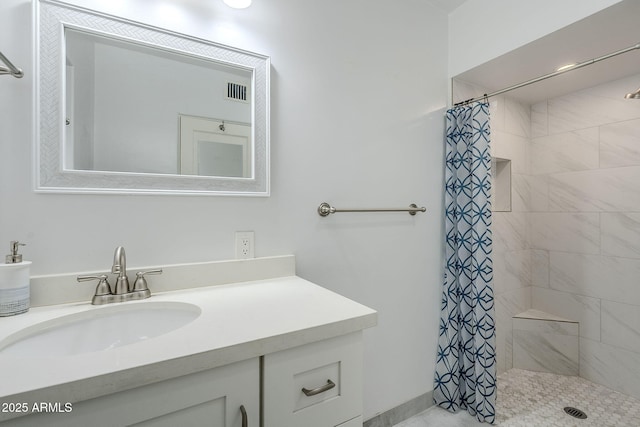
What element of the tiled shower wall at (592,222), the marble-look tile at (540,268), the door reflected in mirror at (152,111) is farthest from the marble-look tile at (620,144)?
the door reflected in mirror at (152,111)

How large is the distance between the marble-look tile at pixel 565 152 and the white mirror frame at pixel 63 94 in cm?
227

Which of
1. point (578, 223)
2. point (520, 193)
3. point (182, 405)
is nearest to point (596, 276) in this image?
point (578, 223)

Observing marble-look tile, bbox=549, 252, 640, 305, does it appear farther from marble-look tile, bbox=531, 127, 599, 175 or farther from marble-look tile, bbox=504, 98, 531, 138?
marble-look tile, bbox=504, 98, 531, 138

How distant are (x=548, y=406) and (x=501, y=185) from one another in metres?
1.43

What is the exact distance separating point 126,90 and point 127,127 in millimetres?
127

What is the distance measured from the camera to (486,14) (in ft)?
5.54

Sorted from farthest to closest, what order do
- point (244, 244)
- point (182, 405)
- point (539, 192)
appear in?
point (539, 192), point (244, 244), point (182, 405)

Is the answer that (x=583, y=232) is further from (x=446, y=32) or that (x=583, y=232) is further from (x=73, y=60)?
(x=73, y=60)

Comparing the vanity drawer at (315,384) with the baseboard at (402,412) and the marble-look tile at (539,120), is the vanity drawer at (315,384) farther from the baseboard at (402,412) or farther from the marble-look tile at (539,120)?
the marble-look tile at (539,120)

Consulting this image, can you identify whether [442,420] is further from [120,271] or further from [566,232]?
[120,271]

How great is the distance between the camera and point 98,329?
86 centimetres

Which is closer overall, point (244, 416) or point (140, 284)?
point (244, 416)

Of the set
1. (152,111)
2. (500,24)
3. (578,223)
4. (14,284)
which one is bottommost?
(14,284)

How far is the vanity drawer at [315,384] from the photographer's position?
27.2 inches
